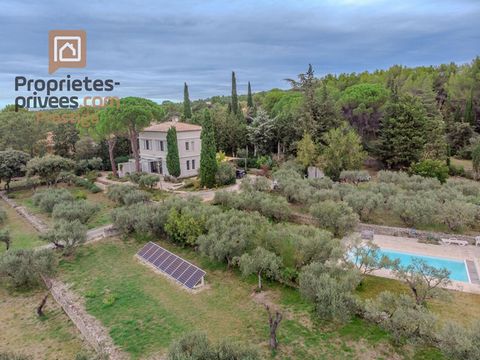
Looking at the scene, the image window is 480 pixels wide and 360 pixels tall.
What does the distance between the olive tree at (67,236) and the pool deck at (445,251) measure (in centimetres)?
1576

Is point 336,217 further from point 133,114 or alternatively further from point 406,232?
point 133,114

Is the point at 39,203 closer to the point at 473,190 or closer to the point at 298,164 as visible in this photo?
the point at 298,164

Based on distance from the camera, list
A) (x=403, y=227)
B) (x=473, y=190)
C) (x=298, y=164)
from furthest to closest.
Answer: (x=298, y=164), (x=473, y=190), (x=403, y=227)

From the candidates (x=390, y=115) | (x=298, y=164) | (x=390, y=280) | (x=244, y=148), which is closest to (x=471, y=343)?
(x=390, y=280)

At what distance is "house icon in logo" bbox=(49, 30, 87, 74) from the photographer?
88.7 feet

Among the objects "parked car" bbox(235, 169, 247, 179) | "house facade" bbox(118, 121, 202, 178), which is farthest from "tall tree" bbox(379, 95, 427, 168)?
"house facade" bbox(118, 121, 202, 178)

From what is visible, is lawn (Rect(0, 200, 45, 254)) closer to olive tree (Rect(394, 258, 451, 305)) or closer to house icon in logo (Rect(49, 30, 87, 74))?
house icon in logo (Rect(49, 30, 87, 74))

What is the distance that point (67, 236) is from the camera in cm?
1769

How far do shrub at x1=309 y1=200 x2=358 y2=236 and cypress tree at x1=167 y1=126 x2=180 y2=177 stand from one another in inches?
735

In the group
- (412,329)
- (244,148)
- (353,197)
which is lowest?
(412,329)

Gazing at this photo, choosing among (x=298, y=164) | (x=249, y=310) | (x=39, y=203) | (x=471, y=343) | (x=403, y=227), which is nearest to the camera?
(x=471, y=343)

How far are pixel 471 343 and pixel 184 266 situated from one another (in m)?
11.2

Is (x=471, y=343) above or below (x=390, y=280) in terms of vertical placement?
above

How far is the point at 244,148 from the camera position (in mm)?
44875
